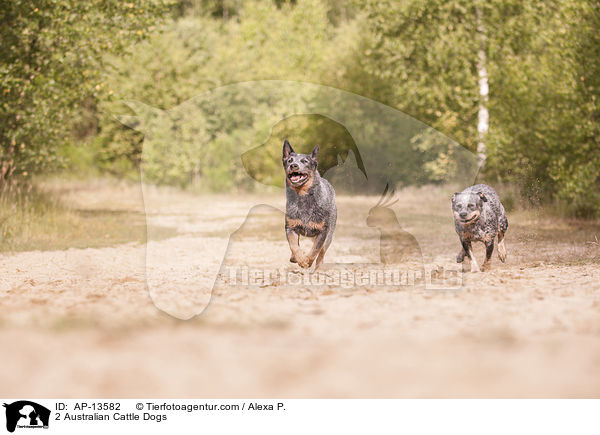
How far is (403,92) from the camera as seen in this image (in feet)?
101

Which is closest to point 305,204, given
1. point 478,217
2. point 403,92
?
point 478,217

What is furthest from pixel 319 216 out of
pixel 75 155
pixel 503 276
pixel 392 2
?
pixel 75 155

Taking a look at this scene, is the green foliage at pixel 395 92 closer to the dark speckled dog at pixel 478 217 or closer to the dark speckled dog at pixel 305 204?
the dark speckled dog at pixel 478 217

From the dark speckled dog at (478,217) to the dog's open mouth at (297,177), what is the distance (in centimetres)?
254

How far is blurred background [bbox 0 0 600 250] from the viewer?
51.6 ft

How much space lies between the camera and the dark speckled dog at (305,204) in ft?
27.4

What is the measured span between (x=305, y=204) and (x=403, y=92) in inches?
922

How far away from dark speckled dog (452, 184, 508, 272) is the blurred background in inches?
32.5

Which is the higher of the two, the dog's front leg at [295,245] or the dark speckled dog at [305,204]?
the dark speckled dog at [305,204]
